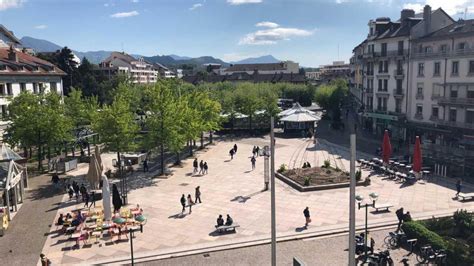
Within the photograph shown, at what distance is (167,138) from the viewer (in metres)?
35.4

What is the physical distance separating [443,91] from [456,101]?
98.6 inches

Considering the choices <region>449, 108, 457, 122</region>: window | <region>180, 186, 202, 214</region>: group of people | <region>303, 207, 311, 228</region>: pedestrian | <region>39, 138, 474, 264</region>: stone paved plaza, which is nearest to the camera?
<region>39, 138, 474, 264</region>: stone paved plaza

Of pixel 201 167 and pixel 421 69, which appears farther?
pixel 421 69

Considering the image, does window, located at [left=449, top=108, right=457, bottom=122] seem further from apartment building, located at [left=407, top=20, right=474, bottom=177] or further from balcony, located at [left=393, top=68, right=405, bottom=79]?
balcony, located at [left=393, top=68, right=405, bottom=79]

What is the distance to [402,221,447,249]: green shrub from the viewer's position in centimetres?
1862

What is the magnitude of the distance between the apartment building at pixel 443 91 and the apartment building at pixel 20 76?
145 ft

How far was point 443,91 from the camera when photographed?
147 ft

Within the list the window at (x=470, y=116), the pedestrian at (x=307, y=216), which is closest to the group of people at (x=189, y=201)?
the pedestrian at (x=307, y=216)

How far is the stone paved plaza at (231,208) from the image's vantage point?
21156 millimetres

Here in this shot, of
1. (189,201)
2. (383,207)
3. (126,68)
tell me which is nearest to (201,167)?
(189,201)

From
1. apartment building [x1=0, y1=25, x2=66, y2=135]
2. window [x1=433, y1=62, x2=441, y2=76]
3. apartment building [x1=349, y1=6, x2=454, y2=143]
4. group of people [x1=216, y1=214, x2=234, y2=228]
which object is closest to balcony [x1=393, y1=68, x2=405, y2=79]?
apartment building [x1=349, y1=6, x2=454, y2=143]

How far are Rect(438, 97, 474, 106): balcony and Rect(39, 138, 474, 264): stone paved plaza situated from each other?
1287cm

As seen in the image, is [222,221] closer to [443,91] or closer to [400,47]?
[443,91]

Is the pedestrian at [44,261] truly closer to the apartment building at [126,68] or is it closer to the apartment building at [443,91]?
the apartment building at [443,91]
